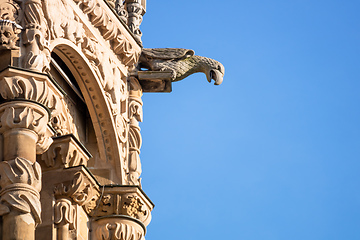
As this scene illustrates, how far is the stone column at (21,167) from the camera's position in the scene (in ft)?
56.0

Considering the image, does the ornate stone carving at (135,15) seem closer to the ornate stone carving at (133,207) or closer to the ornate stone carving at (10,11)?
the ornate stone carving at (133,207)

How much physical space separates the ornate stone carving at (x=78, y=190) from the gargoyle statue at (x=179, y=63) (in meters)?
3.60

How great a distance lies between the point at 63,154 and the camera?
19.1m

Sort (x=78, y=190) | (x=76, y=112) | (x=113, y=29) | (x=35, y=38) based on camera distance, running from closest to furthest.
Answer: (x=35, y=38)
(x=78, y=190)
(x=76, y=112)
(x=113, y=29)

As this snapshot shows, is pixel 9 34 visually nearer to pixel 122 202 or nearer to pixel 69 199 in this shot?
pixel 69 199

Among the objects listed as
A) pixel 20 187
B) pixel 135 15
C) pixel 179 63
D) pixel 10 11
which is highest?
pixel 135 15

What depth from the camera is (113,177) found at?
69.8 ft

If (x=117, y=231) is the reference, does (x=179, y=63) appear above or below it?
above

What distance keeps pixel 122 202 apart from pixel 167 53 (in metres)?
3.54

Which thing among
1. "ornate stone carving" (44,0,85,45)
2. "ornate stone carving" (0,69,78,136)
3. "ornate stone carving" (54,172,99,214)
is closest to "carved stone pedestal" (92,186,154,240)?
"ornate stone carving" (54,172,99,214)

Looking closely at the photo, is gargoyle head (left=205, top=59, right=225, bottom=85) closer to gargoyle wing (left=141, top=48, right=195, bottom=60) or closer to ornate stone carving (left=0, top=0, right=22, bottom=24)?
gargoyle wing (left=141, top=48, right=195, bottom=60)

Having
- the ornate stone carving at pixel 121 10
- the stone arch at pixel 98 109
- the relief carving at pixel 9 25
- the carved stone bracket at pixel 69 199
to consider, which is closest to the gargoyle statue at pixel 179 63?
the ornate stone carving at pixel 121 10

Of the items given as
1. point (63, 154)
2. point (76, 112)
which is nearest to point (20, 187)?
point (63, 154)

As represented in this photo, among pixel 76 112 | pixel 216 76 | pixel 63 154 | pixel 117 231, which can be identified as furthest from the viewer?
pixel 216 76
